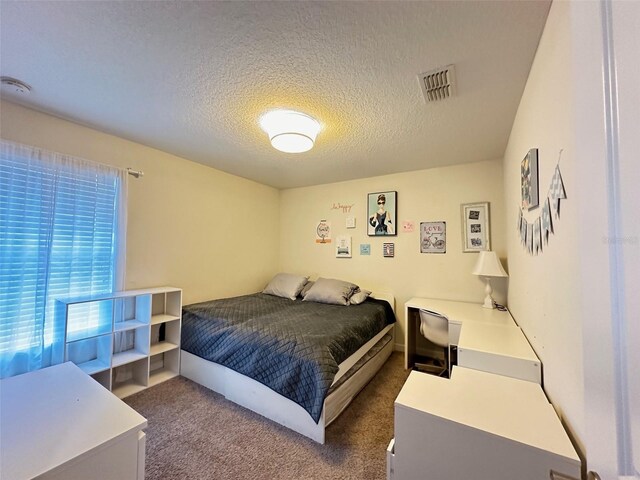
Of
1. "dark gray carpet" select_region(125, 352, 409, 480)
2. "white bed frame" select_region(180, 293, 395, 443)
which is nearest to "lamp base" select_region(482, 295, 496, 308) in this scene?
"white bed frame" select_region(180, 293, 395, 443)

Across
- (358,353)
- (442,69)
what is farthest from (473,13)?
(358,353)

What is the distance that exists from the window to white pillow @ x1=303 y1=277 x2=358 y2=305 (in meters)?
2.04

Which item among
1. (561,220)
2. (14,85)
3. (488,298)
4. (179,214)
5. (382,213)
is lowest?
(488,298)

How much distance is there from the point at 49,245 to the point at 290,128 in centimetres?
208

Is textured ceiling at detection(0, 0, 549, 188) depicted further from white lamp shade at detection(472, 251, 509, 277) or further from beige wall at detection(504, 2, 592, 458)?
white lamp shade at detection(472, 251, 509, 277)

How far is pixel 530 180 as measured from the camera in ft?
4.58

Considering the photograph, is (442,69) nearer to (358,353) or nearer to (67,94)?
(358,353)

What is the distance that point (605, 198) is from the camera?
45cm

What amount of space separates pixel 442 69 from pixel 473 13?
1.14ft

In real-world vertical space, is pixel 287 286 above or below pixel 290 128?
below

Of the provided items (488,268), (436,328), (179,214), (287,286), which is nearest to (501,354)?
(436,328)

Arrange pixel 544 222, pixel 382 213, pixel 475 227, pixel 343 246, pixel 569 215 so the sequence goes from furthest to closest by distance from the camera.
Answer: pixel 343 246 < pixel 382 213 < pixel 475 227 < pixel 544 222 < pixel 569 215

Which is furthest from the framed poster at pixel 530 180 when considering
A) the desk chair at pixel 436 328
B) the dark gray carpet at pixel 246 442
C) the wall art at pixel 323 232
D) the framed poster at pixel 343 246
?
the wall art at pixel 323 232

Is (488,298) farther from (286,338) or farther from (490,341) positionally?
(286,338)
